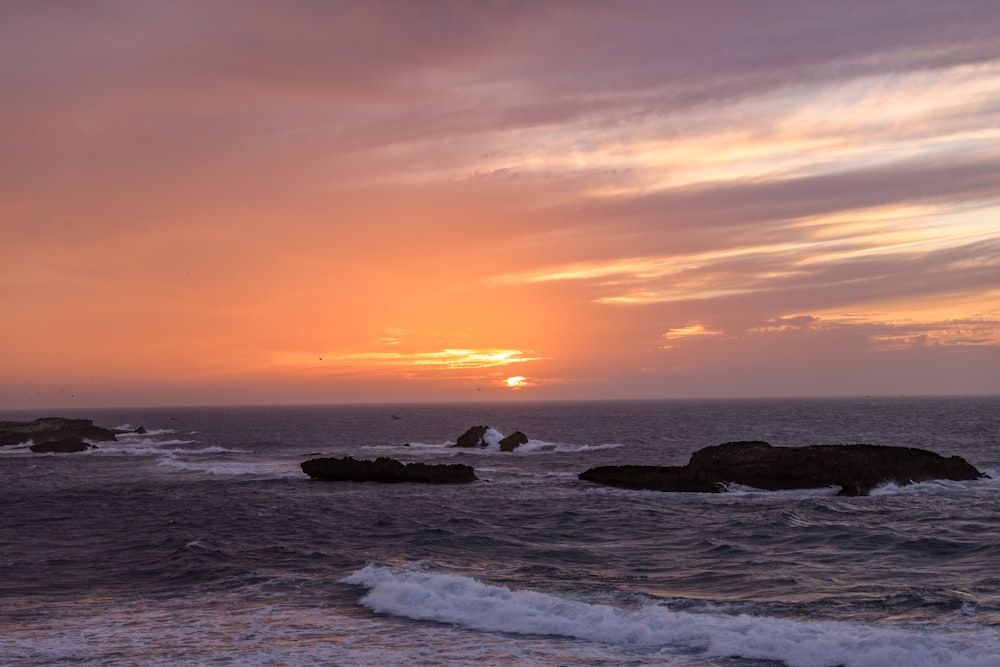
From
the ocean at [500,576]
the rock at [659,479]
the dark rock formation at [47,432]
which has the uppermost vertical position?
the dark rock formation at [47,432]

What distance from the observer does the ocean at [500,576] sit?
60.8 ft

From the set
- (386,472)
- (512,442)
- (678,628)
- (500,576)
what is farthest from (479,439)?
(678,628)

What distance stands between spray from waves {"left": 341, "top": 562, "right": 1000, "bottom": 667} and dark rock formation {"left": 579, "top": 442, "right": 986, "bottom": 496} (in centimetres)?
2842

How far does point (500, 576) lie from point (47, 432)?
106 m

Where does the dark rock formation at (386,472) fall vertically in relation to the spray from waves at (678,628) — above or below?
above

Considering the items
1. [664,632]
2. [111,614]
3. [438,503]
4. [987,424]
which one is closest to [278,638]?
[111,614]

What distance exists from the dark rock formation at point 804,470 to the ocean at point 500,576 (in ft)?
4.16

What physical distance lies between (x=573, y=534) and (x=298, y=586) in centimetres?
1289

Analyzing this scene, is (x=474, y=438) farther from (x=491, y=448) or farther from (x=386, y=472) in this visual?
(x=386, y=472)

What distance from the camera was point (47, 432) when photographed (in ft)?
373

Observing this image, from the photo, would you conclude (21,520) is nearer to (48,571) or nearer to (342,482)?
(48,571)

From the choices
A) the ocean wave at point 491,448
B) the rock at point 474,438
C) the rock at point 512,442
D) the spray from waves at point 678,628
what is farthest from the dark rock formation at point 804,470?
the rock at point 474,438

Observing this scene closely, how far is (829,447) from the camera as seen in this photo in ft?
176

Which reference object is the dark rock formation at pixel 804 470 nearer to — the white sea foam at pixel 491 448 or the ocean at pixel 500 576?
the ocean at pixel 500 576
